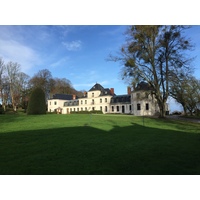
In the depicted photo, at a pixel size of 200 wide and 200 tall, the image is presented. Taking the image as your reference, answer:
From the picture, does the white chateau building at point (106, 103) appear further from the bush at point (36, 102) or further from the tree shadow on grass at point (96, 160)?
the tree shadow on grass at point (96, 160)

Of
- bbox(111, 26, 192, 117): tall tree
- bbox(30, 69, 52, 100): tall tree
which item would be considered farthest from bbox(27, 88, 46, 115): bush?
bbox(30, 69, 52, 100): tall tree

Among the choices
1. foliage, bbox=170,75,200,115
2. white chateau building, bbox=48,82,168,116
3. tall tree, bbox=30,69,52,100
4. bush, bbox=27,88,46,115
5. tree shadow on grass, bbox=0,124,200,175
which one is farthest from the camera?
tall tree, bbox=30,69,52,100

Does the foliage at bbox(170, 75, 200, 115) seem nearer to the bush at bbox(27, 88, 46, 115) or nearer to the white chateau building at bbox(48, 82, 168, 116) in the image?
the white chateau building at bbox(48, 82, 168, 116)

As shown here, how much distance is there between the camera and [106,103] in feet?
165

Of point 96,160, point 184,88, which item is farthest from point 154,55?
point 96,160

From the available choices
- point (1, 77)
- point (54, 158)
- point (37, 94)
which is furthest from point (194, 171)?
point (1, 77)

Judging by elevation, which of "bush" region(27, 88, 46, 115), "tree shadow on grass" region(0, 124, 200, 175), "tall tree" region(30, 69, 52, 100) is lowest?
"tree shadow on grass" region(0, 124, 200, 175)

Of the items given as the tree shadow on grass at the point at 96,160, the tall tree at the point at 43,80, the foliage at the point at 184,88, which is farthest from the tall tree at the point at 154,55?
the tall tree at the point at 43,80

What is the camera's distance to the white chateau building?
131 ft

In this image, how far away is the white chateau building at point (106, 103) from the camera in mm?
39781

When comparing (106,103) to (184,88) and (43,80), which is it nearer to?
(43,80)

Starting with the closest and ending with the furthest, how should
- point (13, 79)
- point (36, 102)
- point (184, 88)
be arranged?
point (184, 88) → point (36, 102) → point (13, 79)

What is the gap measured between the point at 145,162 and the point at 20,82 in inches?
2112
